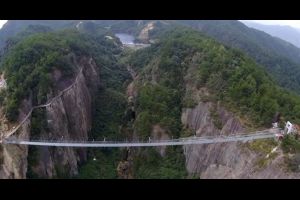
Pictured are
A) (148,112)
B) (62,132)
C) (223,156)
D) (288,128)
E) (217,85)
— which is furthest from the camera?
(148,112)

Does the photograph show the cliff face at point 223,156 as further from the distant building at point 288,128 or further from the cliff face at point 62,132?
the cliff face at point 62,132

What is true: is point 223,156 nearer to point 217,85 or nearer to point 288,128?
point 288,128

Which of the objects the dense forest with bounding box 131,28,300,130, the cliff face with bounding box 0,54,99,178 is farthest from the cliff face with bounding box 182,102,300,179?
the cliff face with bounding box 0,54,99,178

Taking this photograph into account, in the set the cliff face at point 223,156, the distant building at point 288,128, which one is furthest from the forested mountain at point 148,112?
the distant building at point 288,128

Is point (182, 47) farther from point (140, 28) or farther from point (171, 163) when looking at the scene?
point (140, 28)

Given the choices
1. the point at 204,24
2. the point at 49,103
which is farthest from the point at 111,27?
the point at 49,103

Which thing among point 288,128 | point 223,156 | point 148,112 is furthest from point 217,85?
point 288,128

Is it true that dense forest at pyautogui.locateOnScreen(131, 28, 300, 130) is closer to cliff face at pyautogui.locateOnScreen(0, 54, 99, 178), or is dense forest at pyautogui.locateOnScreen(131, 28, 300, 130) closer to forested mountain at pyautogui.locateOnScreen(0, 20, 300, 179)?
forested mountain at pyautogui.locateOnScreen(0, 20, 300, 179)

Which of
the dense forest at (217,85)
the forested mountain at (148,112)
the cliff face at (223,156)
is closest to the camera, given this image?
the cliff face at (223,156)
